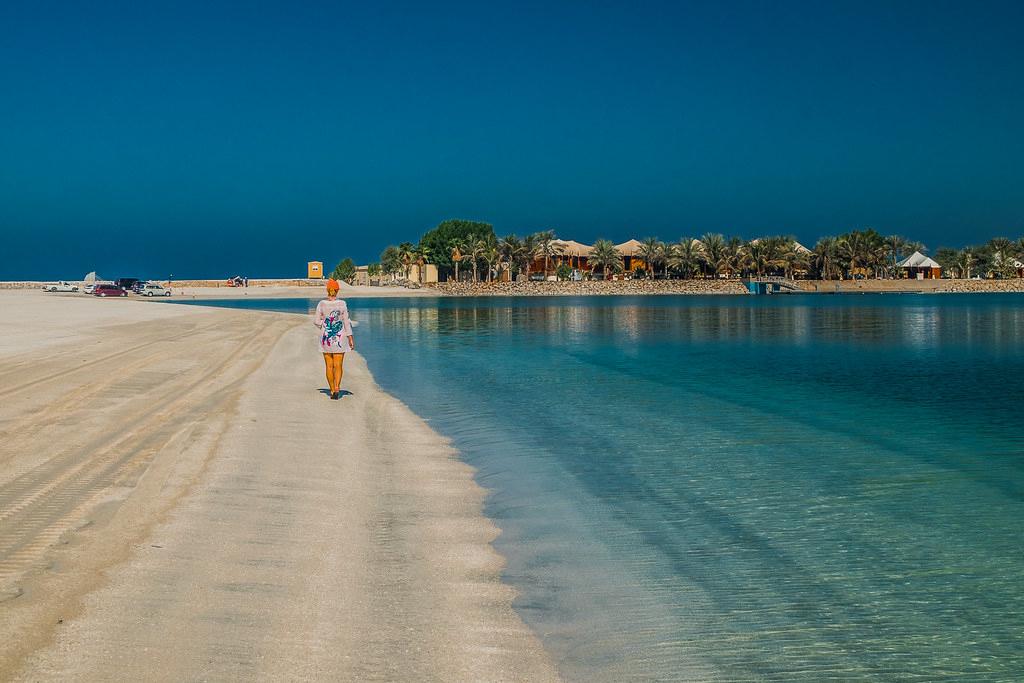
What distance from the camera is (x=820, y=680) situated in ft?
15.6

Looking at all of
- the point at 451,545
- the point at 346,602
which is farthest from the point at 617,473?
the point at 346,602

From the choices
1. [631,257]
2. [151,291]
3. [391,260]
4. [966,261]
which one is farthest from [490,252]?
[966,261]

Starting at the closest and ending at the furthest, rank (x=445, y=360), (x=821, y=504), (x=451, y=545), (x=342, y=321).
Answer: (x=451, y=545) < (x=821, y=504) < (x=342, y=321) < (x=445, y=360)

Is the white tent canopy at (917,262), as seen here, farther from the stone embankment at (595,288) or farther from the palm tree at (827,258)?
the stone embankment at (595,288)

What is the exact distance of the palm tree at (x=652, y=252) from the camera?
14500 centimetres

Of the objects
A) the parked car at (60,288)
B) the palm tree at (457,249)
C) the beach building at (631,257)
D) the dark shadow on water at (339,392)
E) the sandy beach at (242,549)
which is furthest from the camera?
the beach building at (631,257)

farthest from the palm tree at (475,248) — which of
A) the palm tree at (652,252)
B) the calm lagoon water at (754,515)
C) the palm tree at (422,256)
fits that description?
the calm lagoon water at (754,515)

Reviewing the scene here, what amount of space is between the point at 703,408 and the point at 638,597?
35.9ft

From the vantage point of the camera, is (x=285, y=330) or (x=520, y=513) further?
(x=285, y=330)

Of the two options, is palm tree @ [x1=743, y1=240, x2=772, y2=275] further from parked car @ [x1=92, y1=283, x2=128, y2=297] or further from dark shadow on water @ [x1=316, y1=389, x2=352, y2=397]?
dark shadow on water @ [x1=316, y1=389, x2=352, y2=397]

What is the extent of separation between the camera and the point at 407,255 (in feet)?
505

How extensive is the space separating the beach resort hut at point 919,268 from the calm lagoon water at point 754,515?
144m

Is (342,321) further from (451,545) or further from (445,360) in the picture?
(445,360)

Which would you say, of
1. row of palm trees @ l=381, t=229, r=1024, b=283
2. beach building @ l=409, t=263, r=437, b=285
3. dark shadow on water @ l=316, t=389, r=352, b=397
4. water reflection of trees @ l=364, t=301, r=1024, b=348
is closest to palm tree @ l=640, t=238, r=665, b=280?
row of palm trees @ l=381, t=229, r=1024, b=283
